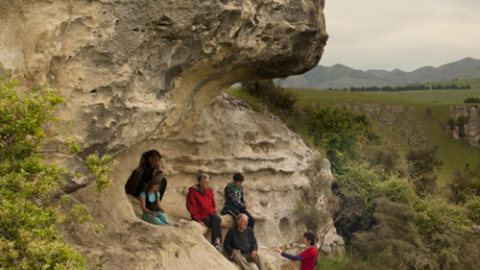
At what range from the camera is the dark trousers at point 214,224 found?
8.98 metres

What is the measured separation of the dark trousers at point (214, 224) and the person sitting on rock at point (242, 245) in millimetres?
244

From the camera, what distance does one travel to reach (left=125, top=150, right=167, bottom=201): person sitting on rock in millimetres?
8970

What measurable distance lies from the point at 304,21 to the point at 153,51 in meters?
4.03

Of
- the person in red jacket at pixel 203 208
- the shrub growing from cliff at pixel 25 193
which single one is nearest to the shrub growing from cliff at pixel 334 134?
the person in red jacket at pixel 203 208

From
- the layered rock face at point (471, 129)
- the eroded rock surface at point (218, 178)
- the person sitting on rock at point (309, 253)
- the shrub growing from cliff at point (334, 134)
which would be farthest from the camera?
the layered rock face at point (471, 129)

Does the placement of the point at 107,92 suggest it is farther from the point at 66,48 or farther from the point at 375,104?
the point at 375,104

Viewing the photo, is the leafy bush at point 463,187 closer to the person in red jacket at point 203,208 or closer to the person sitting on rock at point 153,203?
the person in red jacket at point 203,208

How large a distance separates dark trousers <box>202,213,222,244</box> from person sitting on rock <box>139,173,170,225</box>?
1085mm

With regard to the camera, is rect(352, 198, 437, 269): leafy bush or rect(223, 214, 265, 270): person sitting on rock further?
rect(352, 198, 437, 269): leafy bush

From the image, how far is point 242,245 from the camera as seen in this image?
8.83 m

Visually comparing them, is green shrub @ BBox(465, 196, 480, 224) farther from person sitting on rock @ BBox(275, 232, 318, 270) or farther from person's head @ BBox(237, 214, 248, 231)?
person's head @ BBox(237, 214, 248, 231)

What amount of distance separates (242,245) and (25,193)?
18.3ft

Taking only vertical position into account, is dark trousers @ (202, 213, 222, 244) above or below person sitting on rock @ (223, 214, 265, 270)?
above

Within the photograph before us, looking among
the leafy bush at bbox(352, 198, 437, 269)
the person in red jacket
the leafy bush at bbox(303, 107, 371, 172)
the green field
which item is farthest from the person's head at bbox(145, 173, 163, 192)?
the green field
